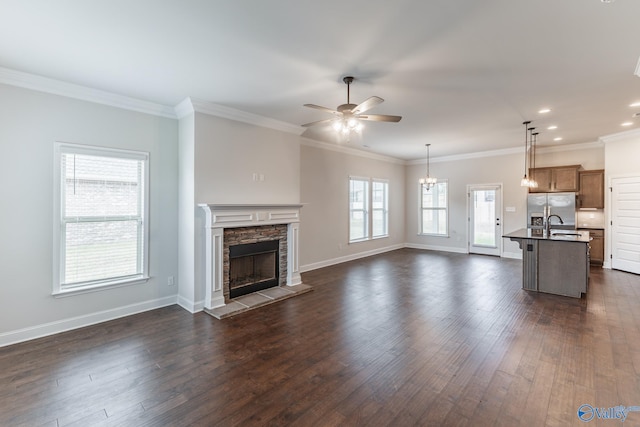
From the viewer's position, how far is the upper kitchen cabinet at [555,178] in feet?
21.5

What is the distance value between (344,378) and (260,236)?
9.03 ft

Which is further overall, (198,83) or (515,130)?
(515,130)

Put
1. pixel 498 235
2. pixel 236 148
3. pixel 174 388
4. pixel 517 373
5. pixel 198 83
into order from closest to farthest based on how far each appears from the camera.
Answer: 1. pixel 174 388
2. pixel 517 373
3. pixel 198 83
4. pixel 236 148
5. pixel 498 235

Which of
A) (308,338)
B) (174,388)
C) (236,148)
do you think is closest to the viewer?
(174,388)

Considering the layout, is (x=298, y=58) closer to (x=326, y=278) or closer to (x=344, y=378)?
(x=344, y=378)

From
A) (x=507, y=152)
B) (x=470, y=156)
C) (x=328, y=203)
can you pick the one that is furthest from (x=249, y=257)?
(x=507, y=152)

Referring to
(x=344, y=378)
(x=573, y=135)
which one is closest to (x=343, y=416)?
(x=344, y=378)

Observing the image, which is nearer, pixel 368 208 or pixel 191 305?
pixel 191 305

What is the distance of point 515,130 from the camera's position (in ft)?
18.6

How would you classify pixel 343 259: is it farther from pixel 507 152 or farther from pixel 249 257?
pixel 507 152

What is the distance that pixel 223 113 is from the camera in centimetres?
428

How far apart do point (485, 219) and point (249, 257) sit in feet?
21.6

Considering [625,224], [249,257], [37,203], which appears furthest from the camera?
[625,224]

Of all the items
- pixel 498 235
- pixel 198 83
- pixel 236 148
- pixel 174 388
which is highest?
pixel 198 83
